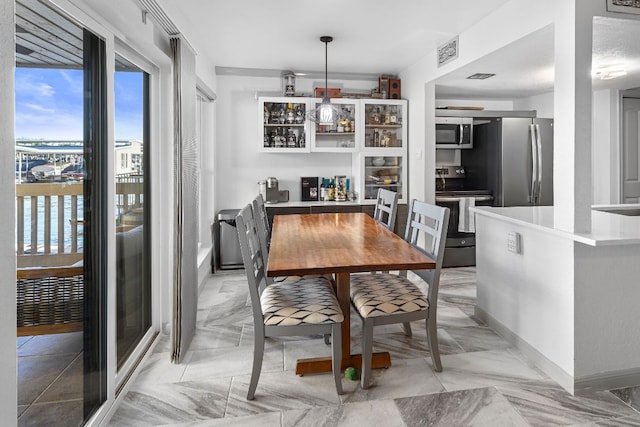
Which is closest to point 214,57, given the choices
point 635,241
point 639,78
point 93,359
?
point 93,359

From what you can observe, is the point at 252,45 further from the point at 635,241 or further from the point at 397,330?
the point at 635,241

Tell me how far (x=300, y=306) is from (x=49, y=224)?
1.17 meters

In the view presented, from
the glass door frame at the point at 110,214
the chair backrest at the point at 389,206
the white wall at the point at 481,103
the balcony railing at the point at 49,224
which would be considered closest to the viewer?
the balcony railing at the point at 49,224

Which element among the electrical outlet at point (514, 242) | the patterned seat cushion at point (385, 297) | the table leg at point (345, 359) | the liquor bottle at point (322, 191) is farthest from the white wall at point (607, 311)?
the liquor bottle at point (322, 191)

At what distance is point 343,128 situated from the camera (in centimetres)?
473

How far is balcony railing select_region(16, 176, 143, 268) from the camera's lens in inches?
52.0

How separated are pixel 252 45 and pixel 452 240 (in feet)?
10.2

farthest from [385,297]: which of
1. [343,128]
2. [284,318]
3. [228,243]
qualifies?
[343,128]

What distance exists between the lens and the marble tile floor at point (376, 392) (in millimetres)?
1829

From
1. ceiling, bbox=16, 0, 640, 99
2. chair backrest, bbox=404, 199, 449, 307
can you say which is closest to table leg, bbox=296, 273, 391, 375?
chair backrest, bbox=404, 199, 449, 307

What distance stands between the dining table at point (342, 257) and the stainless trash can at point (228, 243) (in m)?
1.60

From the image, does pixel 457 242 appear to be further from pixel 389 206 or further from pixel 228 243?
pixel 228 243

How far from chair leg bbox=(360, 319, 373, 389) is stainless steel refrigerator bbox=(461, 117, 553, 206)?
319 centimetres

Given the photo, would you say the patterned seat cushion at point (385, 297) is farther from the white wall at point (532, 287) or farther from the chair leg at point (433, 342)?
the white wall at point (532, 287)
